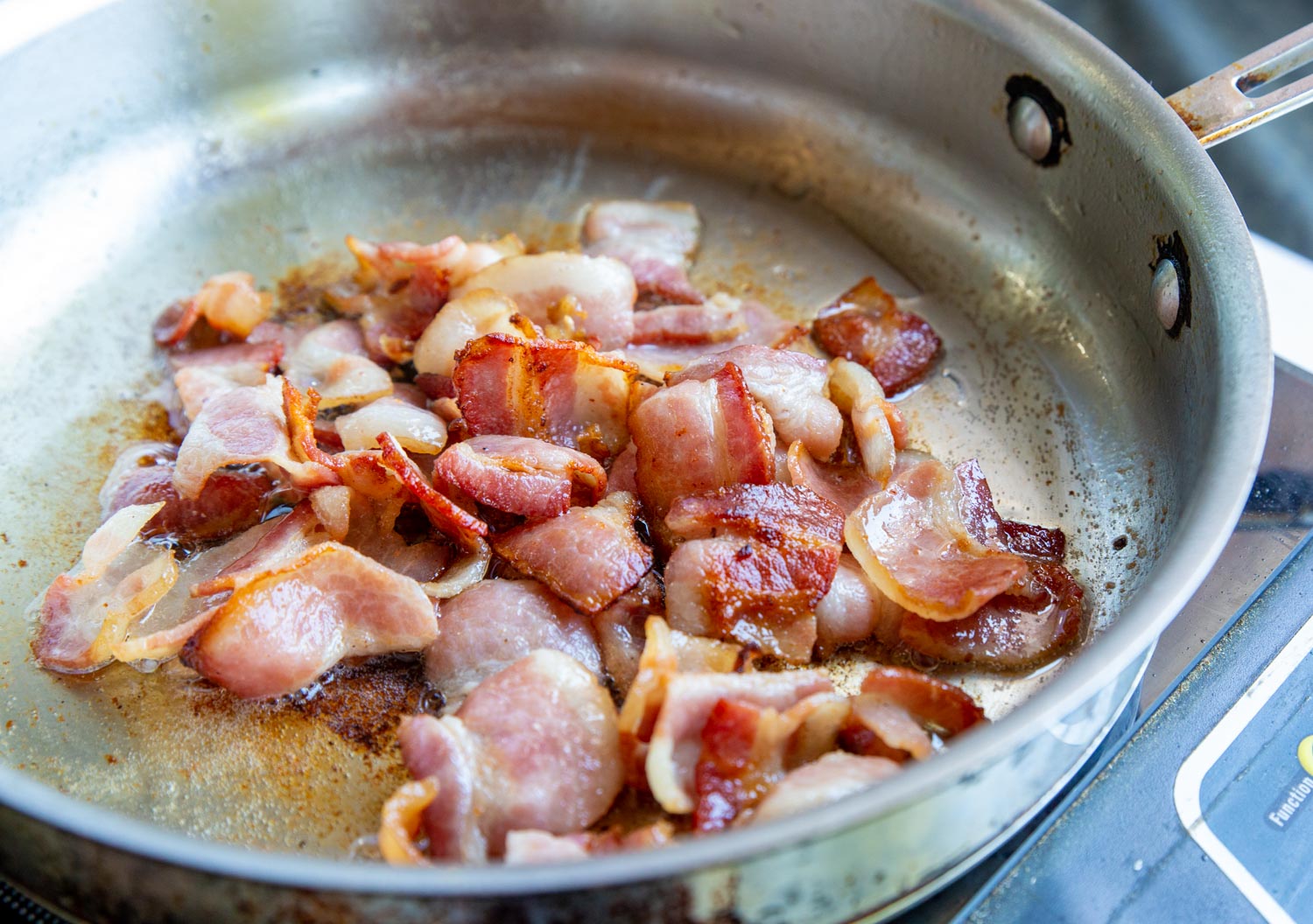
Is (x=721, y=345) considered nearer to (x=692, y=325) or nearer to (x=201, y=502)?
(x=692, y=325)

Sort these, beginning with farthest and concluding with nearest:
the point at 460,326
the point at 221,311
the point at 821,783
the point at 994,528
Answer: the point at 221,311 → the point at 460,326 → the point at 994,528 → the point at 821,783

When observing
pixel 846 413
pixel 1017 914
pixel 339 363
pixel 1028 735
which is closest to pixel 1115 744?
pixel 1017 914

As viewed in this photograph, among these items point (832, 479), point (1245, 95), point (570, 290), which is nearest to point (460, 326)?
point (570, 290)

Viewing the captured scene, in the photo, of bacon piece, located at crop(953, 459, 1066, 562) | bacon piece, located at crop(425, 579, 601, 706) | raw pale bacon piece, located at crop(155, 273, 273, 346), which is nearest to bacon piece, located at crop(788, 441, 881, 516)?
bacon piece, located at crop(953, 459, 1066, 562)

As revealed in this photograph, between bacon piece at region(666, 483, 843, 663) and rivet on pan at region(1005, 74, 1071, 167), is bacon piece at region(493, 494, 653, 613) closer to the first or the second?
bacon piece at region(666, 483, 843, 663)

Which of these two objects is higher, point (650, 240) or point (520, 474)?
point (650, 240)

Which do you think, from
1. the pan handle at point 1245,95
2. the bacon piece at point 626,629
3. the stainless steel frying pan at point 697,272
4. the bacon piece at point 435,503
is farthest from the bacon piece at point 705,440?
the pan handle at point 1245,95

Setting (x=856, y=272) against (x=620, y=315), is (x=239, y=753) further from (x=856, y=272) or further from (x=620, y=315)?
(x=856, y=272)
